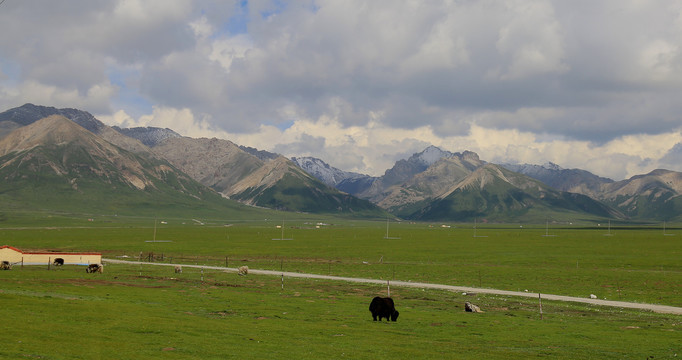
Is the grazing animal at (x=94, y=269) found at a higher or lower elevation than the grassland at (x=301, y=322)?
lower

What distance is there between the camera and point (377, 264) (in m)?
112

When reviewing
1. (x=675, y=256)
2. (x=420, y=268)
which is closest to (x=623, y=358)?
(x=420, y=268)

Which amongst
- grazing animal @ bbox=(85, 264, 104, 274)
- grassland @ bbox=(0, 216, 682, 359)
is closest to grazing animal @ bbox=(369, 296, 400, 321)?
grassland @ bbox=(0, 216, 682, 359)

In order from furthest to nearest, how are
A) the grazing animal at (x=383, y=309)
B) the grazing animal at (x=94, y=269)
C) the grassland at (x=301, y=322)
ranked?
the grazing animal at (x=94, y=269)
the grazing animal at (x=383, y=309)
the grassland at (x=301, y=322)

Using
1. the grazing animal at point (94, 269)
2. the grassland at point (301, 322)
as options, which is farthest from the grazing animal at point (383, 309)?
the grazing animal at point (94, 269)

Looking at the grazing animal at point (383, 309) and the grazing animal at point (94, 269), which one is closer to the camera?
the grazing animal at point (383, 309)

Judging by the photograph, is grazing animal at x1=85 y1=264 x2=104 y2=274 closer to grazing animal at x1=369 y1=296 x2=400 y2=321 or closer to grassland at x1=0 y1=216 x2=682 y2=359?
grassland at x1=0 y1=216 x2=682 y2=359

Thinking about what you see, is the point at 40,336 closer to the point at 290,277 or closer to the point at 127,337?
the point at 127,337

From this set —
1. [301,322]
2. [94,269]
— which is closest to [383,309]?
[301,322]

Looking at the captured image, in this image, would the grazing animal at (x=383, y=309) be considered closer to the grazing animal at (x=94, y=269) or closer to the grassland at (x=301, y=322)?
the grassland at (x=301, y=322)

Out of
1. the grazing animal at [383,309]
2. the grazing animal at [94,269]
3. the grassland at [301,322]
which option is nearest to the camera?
the grassland at [301,322]

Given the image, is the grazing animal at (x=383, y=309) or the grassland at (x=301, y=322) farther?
the grazing animal at (x=383, y=309)

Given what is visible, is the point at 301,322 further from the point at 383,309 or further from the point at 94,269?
the point at 94,269

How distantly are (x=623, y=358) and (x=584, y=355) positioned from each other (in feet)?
6.04
